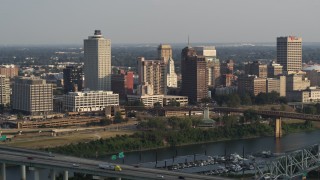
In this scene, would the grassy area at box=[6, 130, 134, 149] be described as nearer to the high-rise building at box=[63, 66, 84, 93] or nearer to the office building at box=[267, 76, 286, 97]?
the high-rise building at box=[63, 66, 84, 93]

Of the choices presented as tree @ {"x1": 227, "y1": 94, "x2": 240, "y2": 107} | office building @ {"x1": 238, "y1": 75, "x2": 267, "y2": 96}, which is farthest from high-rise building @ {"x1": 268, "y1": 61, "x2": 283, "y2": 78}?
tree @ {"x1": 227, "y1": 94, "x2": 240, "y2": 107}

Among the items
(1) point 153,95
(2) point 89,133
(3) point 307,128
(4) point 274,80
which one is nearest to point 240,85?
(4) point 274,80

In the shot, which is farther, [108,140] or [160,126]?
[160,126]

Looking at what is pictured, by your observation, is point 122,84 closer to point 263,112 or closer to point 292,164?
point 263,112

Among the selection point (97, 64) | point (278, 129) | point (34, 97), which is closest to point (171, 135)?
point (278, 129)

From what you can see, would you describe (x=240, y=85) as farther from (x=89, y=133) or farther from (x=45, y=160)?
(x=45, y=160)
